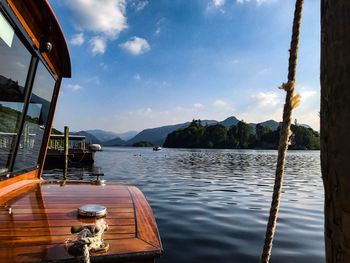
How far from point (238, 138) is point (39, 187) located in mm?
178658

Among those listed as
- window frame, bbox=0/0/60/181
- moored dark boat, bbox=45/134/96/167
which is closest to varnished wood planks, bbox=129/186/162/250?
window frame, bbox=0/0/60/181

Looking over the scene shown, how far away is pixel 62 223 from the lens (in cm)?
325

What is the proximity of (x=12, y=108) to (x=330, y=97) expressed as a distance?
3975 millimetres

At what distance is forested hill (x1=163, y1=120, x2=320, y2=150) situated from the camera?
164 metres

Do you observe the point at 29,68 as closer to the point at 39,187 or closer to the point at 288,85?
the point at 39,187

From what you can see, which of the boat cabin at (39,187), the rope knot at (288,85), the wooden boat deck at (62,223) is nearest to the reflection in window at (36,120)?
the boat cabin at (39,187)

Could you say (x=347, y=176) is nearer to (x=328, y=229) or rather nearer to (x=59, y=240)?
(x=328, y=229)

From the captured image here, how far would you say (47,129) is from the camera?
230 inches

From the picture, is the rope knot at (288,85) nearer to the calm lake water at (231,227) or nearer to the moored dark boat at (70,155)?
the calm lake water at (231,227)

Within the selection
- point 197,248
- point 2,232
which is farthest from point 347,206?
point 197,248

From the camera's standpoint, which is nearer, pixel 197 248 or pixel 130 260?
pixel 130 260

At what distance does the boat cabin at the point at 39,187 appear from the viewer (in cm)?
267

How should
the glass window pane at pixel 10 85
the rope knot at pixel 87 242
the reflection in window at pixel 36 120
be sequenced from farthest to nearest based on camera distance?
the reflection in window at pixel 36 120 < the glass window pane at pixel 10 85 < the rope knot at pixel 87 242

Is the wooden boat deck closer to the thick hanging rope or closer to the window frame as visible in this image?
the window frame
